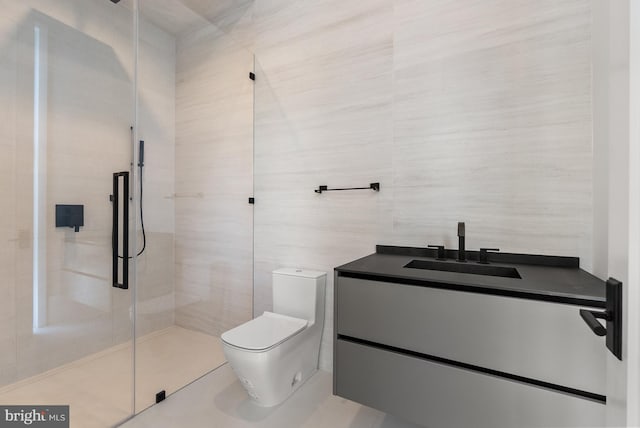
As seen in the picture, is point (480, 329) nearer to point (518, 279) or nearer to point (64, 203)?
point (518, 279)

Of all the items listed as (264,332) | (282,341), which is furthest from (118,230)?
(282,341)

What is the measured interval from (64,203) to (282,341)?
156 cm

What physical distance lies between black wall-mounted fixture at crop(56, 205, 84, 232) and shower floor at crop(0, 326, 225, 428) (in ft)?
2.66

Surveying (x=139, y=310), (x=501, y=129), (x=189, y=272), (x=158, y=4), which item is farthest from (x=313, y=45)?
(x=139, y=310)

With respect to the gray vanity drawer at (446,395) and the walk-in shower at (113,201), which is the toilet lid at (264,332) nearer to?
the gray vanity drawer at (446,395)

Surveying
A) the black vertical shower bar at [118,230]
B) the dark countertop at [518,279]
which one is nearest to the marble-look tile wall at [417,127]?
the dark countertop at [518,279]

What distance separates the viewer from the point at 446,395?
1140 millimetres

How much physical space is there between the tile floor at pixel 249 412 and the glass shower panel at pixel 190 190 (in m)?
0.16

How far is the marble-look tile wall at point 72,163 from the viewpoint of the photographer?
168 cm

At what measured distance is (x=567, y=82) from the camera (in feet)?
4.74

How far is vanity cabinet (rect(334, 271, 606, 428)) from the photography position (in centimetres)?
97

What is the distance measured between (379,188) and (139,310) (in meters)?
1.68

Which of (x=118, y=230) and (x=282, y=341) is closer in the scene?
(x=282, y=341)

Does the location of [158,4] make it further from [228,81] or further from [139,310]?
[139,310]
